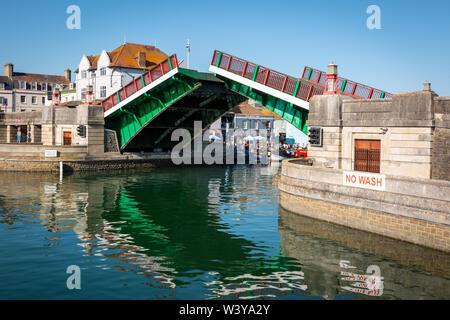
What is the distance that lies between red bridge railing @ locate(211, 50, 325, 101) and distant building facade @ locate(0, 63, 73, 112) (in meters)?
70.4

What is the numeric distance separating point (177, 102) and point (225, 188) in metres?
13.0

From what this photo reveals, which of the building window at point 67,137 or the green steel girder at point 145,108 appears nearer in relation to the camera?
the green steel girder at point 145,108

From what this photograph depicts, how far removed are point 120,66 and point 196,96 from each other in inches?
1130

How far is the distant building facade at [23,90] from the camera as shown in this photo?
9812cm

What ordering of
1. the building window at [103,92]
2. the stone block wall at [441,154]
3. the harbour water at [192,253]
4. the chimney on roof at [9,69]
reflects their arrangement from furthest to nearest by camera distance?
Answer: the chimney on roof at [9,69], the building window at [103,92], the stone block wall at [441,154], the harbour water at [192,253]

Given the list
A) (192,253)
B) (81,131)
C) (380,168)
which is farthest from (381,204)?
(81,131)

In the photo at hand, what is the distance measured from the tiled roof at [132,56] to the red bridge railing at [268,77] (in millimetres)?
37390

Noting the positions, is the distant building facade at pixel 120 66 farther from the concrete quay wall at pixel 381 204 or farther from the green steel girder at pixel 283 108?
the concrete quay wall at pixel 381 204

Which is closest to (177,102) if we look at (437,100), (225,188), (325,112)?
(225,188)

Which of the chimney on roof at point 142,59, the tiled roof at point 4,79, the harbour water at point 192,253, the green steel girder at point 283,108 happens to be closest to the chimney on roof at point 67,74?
the tiled roof at point 4,79

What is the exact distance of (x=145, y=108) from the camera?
44.9 m

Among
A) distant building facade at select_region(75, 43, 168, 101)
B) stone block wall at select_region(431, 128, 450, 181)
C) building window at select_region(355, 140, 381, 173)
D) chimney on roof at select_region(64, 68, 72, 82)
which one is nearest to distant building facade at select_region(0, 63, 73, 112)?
chimney on roof at select_region(64, 68, 72, 82)

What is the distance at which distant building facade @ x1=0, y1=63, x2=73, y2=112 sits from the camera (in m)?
98.1

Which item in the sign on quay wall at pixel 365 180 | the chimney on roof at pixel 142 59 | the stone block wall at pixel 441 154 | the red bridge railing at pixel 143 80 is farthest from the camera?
the chimney on roof at pixel 142 59
